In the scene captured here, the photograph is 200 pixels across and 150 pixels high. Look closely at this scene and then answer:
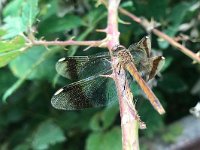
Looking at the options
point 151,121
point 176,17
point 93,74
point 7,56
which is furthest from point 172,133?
point 7,56

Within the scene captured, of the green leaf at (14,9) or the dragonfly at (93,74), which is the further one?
the green leaf at (14,9)

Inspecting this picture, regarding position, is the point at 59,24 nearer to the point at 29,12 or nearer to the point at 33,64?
the point at 33,64

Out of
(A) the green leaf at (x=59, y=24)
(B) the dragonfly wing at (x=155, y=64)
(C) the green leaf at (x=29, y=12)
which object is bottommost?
(A) the green leaf at (x=59, y=24)

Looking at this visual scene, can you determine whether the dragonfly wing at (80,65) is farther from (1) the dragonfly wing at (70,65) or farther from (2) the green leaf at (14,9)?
(2) the green leaf at (14,9)

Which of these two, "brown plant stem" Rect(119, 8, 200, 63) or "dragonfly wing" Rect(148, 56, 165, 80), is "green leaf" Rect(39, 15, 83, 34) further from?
"dragonfly wing" Rect(148, 56, 165, 80)

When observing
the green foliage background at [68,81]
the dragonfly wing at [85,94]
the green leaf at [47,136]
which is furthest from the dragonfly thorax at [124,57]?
the green leaf at [47,136]

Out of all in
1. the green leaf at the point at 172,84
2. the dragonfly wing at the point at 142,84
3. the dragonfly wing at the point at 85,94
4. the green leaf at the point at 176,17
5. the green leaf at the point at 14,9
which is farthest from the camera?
the green leaf at the point at 172,84

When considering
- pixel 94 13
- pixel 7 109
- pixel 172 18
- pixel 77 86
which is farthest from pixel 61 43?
pixel 7 109

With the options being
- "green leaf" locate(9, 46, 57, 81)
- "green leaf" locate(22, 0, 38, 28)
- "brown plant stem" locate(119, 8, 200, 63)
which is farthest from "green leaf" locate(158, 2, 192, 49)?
"green leaf" locate(22, 0, 38, 28)
